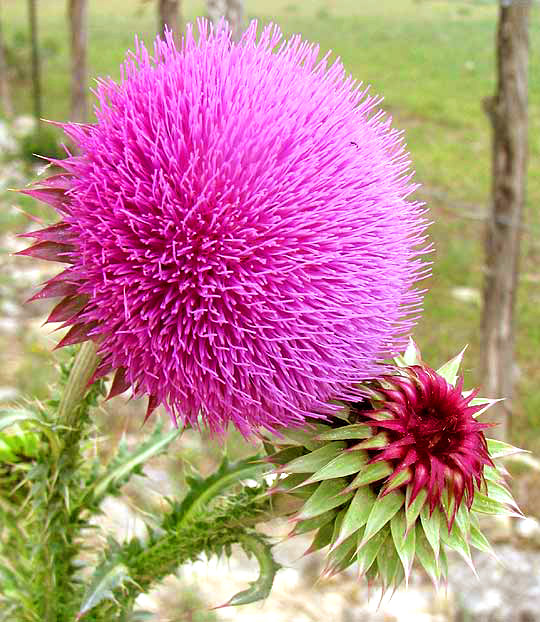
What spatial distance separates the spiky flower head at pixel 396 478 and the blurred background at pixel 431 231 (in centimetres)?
19

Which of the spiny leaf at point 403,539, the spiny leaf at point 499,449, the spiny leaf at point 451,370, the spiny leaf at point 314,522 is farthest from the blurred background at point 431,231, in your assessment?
the spiny leaf at point 451,370

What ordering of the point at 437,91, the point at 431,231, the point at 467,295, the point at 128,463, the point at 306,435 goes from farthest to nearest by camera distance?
the point at 437,91
the point at 431,231
the point at 467,295
the point at 128,463
the point at 306,435

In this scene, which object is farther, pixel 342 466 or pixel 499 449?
pixel 499 449

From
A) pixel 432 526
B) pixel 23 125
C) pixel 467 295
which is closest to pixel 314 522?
pixel 432 526

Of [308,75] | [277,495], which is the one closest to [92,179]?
[308,75]

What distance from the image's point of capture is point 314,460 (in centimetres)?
177

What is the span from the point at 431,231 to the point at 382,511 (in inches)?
394

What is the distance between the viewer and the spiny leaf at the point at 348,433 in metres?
1.75

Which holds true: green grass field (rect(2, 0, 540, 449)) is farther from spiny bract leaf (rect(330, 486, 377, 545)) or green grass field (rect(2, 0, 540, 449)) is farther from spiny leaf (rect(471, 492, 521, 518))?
spiny bract leaf (rect(330, 486, 377, 545))

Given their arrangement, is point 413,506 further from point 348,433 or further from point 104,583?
point 104,583

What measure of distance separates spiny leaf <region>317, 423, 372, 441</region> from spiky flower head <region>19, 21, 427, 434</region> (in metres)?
0.06

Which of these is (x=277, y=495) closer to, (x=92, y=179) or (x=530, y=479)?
(x=92, y=179)

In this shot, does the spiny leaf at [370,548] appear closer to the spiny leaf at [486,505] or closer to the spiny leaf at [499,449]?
the spiny leaf at [486,505]

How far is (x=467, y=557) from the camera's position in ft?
5.56
